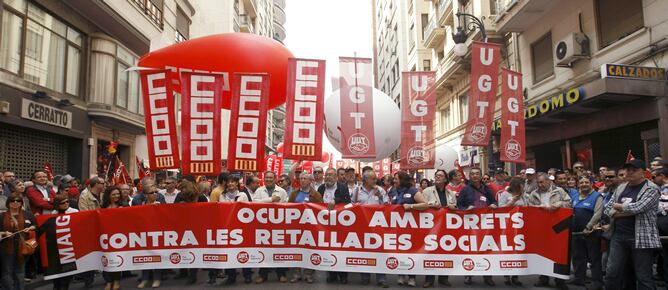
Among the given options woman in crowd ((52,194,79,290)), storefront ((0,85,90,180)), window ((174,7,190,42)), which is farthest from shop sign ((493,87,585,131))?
window ((174,7,190,42))

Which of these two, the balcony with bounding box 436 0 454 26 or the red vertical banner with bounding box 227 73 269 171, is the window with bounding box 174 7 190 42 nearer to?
the balcony with bounding box 436 0 454 26

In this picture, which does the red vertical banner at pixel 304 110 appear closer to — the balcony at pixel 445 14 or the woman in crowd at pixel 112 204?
the woman in crowd at pixel 112 204

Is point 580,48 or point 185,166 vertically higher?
point 580,48

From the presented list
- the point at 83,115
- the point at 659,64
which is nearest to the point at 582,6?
the point at 659,64

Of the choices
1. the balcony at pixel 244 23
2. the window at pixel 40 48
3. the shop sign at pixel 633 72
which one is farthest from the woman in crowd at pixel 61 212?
the balcony at pixel 244 23

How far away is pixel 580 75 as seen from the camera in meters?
14.1

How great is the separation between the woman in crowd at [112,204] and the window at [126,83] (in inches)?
444

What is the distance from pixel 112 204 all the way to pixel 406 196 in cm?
456

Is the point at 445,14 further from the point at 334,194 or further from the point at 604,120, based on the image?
the point at 334,194

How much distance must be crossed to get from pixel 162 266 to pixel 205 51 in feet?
17.7

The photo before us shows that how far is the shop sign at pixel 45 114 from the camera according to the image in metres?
12.4

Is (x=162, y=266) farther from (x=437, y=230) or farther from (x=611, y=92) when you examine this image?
(x=611, y=92)

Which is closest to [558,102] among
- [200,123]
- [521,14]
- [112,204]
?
[521,14]

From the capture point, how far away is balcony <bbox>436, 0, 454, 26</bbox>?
24508 millimetres
